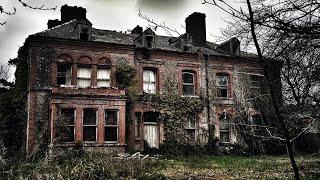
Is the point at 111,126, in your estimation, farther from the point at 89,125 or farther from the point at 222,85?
the point at 222,85

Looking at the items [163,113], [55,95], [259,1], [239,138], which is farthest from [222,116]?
[259,1]

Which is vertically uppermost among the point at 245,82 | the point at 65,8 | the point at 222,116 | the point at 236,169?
the point at 65,8

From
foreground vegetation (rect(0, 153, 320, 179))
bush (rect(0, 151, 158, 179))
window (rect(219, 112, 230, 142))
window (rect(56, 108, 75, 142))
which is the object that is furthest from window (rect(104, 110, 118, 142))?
window (rect(219, 112, 230, 142))

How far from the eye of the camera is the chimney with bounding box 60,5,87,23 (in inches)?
1057

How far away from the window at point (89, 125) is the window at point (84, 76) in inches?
86.0

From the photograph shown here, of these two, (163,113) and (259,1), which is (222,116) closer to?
(163,113)

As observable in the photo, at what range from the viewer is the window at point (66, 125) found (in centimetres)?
2119

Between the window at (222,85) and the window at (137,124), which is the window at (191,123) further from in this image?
the window at (137,124)

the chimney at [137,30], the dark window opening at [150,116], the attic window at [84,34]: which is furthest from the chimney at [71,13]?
the dark window opening at [150,116]

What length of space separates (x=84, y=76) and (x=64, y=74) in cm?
126

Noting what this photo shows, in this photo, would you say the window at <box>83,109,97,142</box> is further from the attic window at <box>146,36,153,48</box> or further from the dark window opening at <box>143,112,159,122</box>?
the attic window at <box>146,36,153,48</box>

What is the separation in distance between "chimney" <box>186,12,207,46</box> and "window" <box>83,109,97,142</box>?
11.2m

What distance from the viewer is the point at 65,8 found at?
27.2m

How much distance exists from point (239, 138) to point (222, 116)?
2048mm
